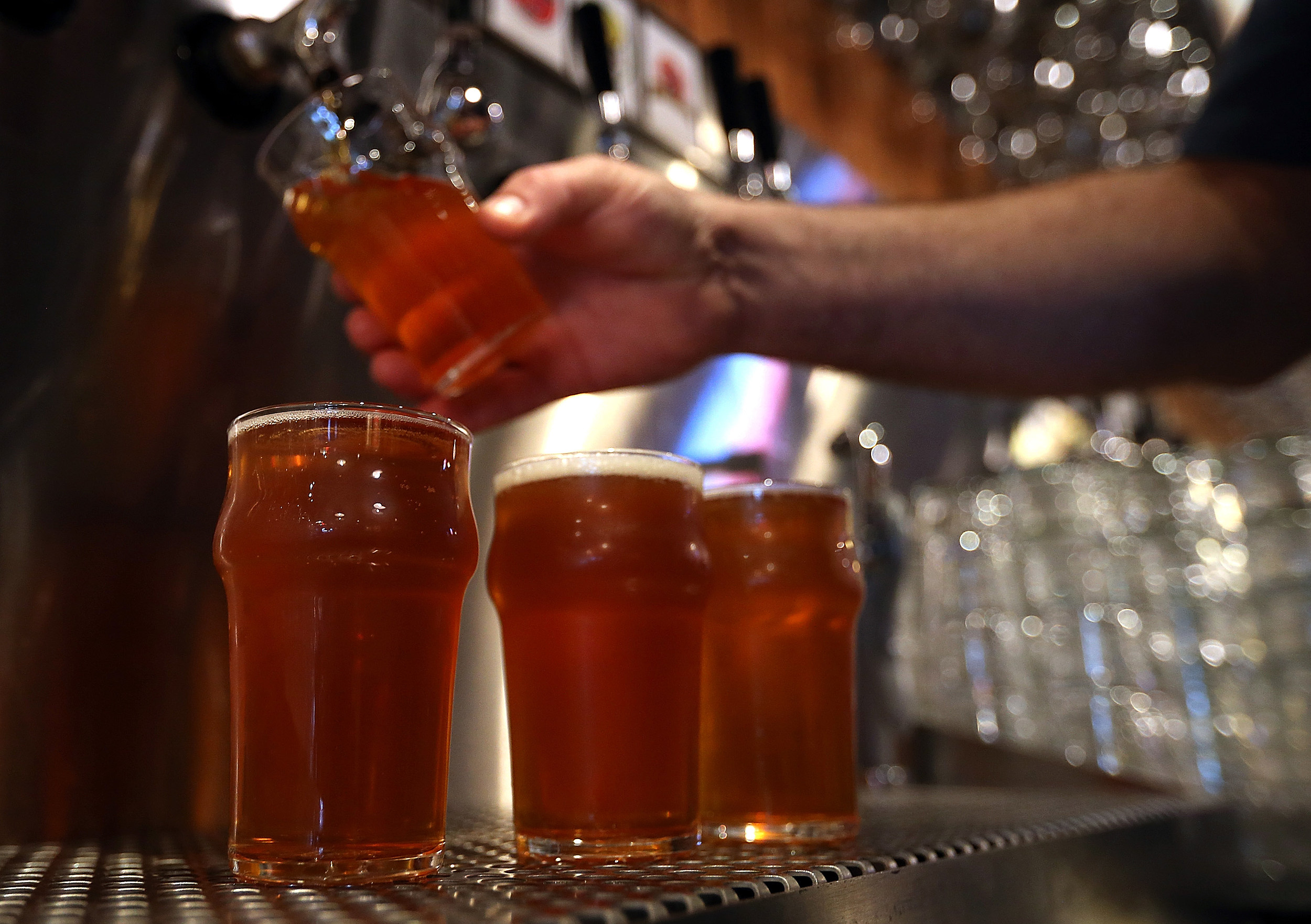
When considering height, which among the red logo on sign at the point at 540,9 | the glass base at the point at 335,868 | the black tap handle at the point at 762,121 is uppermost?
the red logo on sign at the point at 540,9

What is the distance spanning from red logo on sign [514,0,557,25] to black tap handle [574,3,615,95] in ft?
0.34

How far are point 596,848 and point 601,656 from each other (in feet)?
0.38

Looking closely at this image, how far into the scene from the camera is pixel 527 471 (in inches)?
28.2

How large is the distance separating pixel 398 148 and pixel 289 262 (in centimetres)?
29

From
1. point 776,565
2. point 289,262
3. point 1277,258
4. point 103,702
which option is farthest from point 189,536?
point 1277,258

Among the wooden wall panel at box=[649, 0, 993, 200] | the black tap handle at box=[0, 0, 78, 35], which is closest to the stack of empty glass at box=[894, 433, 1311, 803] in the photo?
the wooden wall panel at box=[649, 0, 993, 200]

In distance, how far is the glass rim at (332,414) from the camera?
1.94ft

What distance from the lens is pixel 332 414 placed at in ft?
1.94

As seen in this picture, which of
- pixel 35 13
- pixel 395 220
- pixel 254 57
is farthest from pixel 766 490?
pixel 35 13

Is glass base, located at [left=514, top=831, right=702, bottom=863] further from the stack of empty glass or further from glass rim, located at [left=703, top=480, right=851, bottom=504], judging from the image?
the stack of empty glass

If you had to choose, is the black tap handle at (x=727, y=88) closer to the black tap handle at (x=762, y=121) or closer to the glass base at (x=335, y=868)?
the black tap handle at (x=762, y=121)

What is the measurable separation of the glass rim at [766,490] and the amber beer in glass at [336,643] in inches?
11.3

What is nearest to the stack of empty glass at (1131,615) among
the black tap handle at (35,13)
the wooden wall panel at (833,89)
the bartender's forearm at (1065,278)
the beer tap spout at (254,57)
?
the bartender's forearm at (1065,278)

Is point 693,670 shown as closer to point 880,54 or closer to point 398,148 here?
point 398,148
